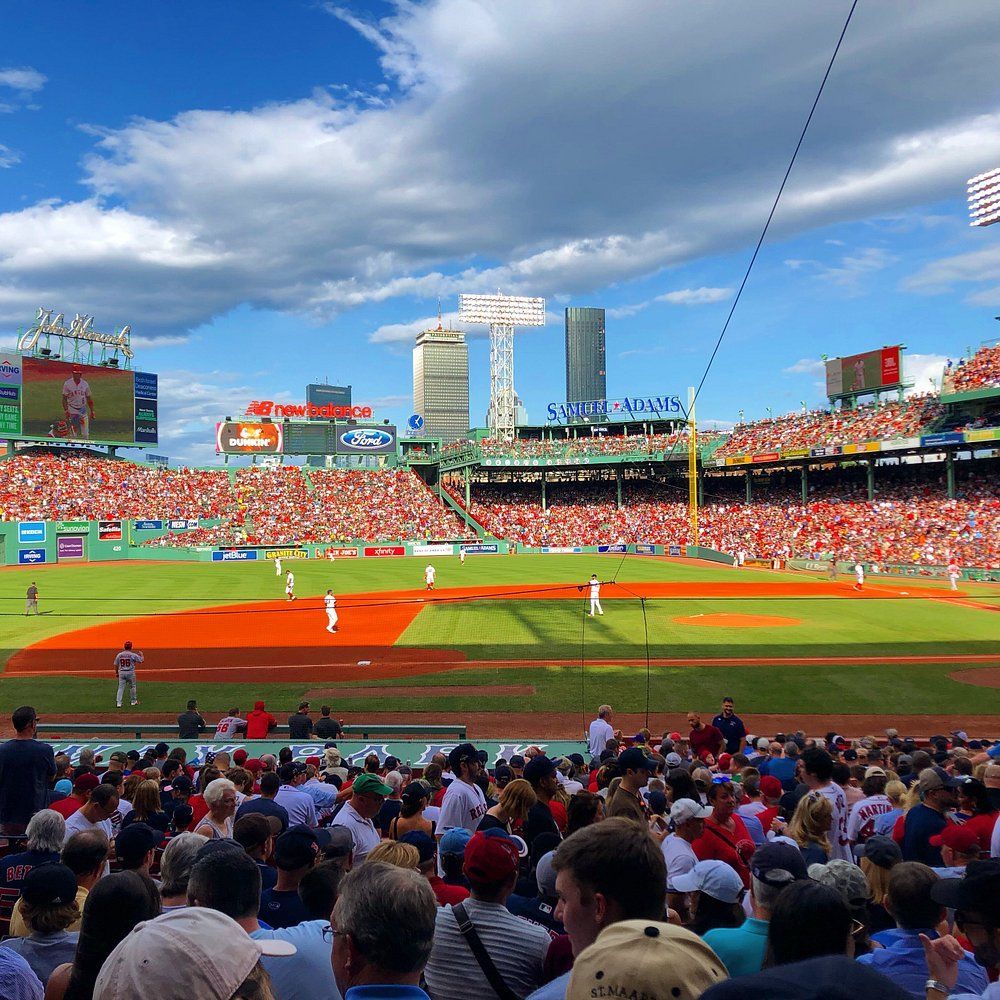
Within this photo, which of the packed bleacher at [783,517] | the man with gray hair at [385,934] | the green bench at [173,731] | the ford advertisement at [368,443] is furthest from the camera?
the ford advertisement at [368,443]

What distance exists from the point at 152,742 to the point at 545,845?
1207cm

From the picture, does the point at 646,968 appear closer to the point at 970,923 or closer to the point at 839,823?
the point at 970,923

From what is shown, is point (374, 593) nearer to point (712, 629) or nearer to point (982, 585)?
point (712, 629)

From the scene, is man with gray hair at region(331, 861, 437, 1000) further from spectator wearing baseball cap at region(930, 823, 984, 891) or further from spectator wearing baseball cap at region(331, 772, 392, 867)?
spectator wearing baseball cap at region(930, 823, 984, 891)

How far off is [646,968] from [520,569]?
175 feet

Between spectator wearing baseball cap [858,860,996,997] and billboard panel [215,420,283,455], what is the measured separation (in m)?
85.7

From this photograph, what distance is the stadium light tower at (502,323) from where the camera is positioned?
105 meters

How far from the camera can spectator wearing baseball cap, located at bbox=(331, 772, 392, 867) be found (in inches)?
264

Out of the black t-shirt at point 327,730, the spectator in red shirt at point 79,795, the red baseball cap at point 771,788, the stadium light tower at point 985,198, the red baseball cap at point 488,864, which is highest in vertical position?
the stadium light tower at point 985,198

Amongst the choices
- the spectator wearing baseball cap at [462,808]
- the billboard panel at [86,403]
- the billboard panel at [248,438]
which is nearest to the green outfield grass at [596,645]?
the spectator wearing baseball cap at [462,808]

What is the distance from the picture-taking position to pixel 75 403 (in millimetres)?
72938

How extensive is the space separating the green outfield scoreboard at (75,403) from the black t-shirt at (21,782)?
2772 inches

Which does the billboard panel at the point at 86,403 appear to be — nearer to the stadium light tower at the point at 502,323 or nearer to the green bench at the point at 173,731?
the stadium light tower at the point at 502,323

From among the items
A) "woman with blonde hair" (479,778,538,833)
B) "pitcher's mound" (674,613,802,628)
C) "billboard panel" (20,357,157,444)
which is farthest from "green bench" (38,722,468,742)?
"billboard panel" (20,357,157,444)
